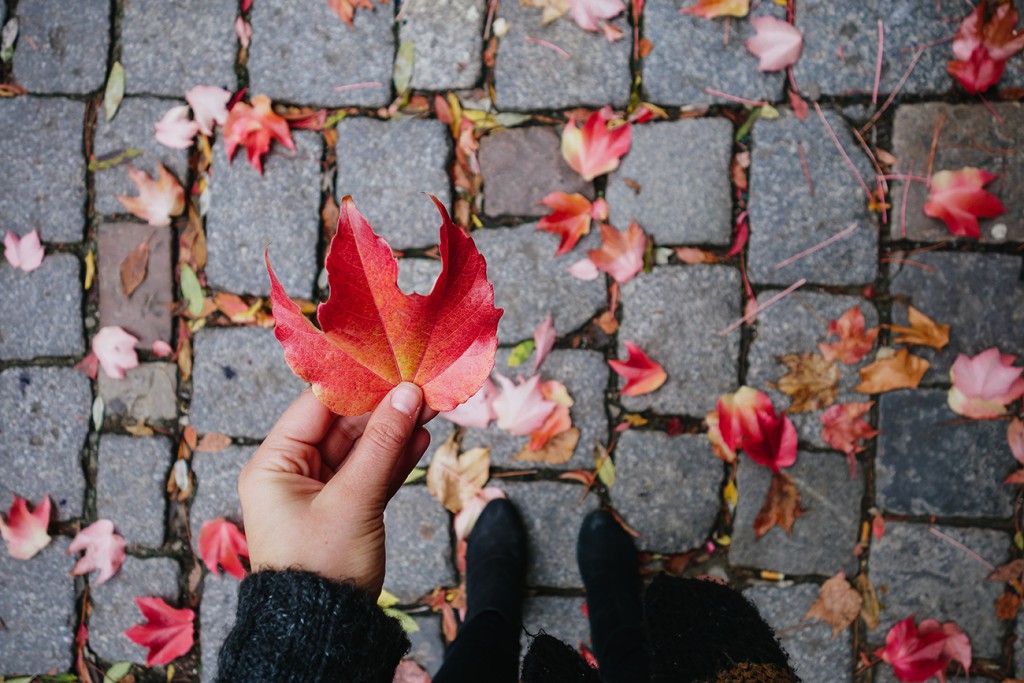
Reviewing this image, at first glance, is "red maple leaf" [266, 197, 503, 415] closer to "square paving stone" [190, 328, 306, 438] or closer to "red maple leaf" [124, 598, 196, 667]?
"square paving stone" [190, 328, 306, 438]

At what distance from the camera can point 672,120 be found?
1968mm

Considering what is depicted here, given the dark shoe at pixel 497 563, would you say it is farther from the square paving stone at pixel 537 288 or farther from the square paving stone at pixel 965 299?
the square paving stone at pixel 965 299

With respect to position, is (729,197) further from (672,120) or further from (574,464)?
(574,464)

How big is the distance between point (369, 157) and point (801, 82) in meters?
1.36

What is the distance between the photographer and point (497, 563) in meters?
1.91

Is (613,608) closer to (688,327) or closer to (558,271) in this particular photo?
(688,327)

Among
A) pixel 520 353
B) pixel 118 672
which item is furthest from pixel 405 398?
pixel 118 672

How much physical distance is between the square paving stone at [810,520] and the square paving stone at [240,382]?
4.74ft

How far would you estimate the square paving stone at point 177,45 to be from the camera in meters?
2.04

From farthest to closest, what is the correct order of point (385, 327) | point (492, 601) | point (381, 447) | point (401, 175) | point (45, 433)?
point (45, 433)
point (401, 175)
point (492, 601)
point (381, 447)
point (385, 327)

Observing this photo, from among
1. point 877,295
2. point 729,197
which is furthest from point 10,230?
point 877,295

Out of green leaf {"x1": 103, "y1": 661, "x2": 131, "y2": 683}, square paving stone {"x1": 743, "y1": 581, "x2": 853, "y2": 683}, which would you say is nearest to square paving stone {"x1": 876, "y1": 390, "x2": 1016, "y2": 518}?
square paving stone {"x1": 743, "y1": 581, "x2": 853, "y2": 683}

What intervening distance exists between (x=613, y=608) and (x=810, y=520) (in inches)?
26.4

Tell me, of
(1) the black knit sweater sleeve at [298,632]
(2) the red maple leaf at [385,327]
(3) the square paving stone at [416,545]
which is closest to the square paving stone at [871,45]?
(2) the red maple leaf at [385,327]
